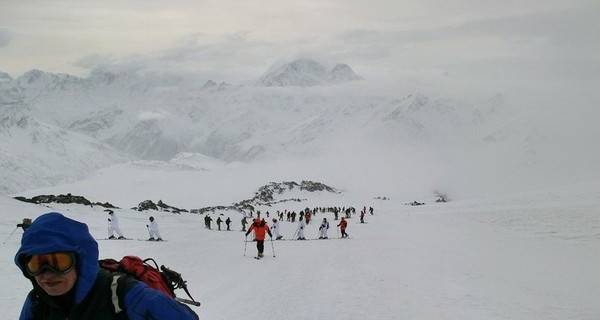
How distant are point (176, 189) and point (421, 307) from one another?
134054 millimetres

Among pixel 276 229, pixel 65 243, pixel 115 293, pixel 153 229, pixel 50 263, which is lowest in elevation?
pixel 276 229

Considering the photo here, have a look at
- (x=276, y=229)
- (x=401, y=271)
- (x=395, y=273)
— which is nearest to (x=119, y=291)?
(x=395, y=273)

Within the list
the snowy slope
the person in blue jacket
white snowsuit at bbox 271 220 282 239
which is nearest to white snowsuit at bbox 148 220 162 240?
the snowy slope

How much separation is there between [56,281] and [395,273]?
15.6m

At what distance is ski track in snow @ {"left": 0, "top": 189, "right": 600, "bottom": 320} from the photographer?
12250mm

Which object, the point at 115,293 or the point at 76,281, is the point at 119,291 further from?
the point at 76,281

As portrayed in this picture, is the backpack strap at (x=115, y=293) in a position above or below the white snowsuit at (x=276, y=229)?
above

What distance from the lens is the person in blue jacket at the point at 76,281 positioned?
2918mm

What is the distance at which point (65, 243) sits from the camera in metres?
2.93

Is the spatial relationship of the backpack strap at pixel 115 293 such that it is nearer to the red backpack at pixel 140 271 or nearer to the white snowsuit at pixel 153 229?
the red backpack at pixel 140 271

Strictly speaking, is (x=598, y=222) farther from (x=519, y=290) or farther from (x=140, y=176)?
(x=140, y=176)

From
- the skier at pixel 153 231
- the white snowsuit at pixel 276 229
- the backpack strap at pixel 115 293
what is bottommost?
the white snowsuit at pixel 276 229

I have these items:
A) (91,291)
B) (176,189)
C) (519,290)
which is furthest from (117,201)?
(91,291)

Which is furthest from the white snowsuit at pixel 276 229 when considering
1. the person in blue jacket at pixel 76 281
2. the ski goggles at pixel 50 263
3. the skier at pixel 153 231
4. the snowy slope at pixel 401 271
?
the ski goggles at pixel 50 263
